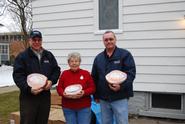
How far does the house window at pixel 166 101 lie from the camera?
22.4 ft

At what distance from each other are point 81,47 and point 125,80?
11.6ft

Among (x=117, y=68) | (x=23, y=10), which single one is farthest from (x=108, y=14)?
(x=23, y=10)

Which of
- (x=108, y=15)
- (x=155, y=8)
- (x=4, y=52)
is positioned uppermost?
(x=155, y=8)

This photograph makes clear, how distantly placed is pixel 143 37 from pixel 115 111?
2.84 m

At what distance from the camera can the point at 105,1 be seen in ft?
23.9

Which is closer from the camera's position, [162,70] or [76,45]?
[162,70]

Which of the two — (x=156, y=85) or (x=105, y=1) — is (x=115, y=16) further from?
(x=156, y=85)

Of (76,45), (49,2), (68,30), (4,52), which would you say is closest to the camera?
(76,45)

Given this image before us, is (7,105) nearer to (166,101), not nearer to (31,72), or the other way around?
(166,101)

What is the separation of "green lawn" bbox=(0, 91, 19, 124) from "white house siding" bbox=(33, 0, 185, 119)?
1.78 m

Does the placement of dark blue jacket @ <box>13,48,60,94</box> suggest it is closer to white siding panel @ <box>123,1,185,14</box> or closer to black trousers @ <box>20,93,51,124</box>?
black trousers @ <box>20,93,51,124</box>

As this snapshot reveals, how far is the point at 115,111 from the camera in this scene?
14.3ft

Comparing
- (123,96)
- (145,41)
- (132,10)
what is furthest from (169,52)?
(123,96)

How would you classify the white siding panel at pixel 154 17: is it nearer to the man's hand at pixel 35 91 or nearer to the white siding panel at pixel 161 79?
the white siding panel at pixel 161 79
